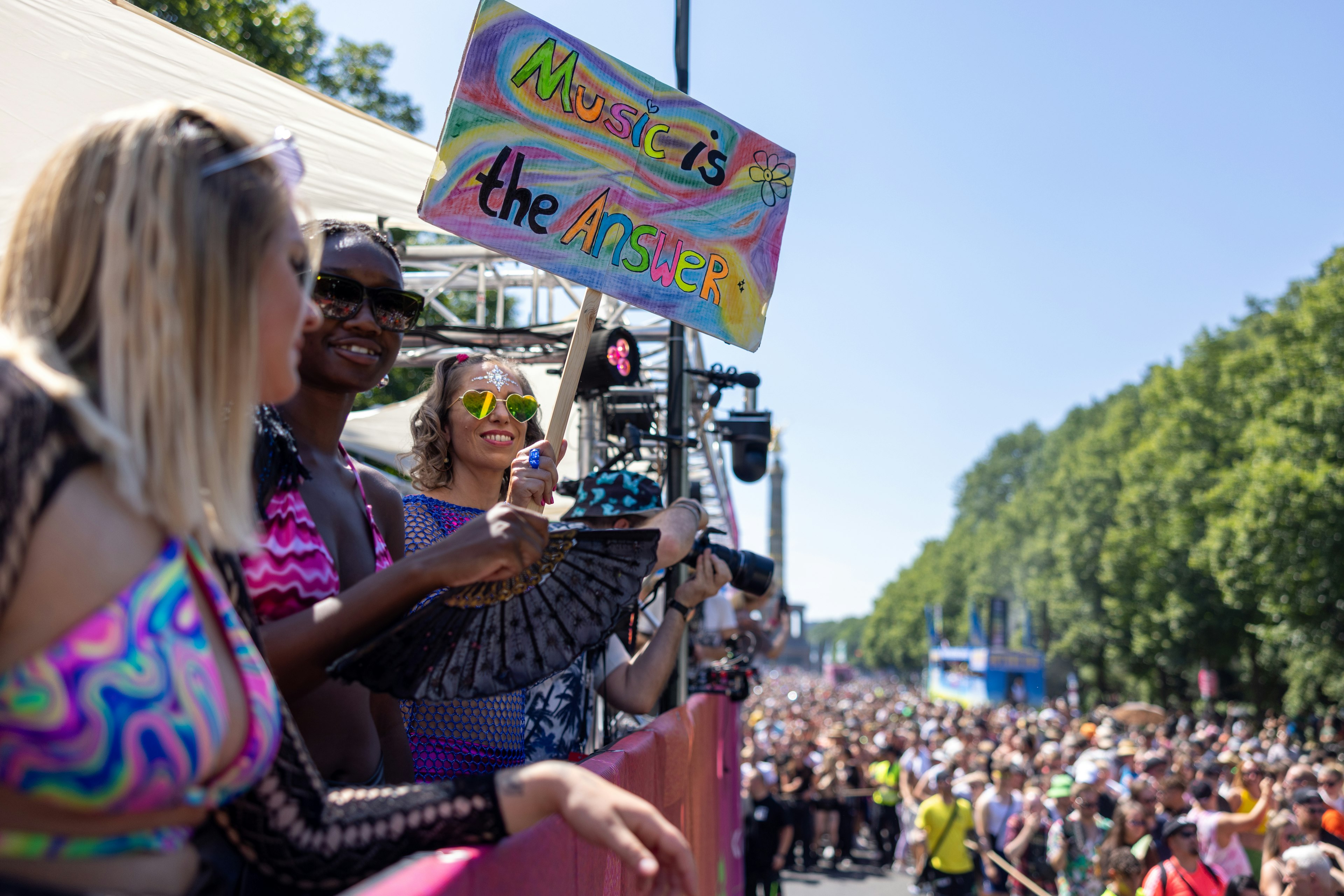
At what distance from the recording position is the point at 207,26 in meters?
13.0

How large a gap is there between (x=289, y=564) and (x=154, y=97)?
10.5 ft

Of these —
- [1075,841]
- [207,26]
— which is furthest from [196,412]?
[207,26]

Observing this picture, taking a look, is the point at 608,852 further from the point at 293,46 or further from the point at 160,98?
the point at 293,46

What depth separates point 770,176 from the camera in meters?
3.53

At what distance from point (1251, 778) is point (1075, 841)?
2391 mm

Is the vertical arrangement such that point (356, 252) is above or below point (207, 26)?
below

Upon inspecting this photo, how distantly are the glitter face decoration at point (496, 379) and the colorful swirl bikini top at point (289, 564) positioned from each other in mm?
967

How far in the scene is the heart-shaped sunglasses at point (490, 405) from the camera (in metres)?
2.66

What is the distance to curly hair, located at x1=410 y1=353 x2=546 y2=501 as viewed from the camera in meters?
2.81

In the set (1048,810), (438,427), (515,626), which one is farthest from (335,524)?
(1048,810)

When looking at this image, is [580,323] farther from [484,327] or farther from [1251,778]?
[1251,778]

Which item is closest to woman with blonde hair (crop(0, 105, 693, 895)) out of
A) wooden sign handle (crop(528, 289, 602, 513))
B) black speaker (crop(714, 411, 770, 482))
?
wooden sign handle (crop(528, 289, 602, 513))

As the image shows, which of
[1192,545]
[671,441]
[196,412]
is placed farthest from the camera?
[1192,545]

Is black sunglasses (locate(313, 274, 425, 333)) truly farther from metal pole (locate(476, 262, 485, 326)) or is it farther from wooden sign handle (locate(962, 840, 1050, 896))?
wooden sign handle (locate(962, 840, 1050, 896))
